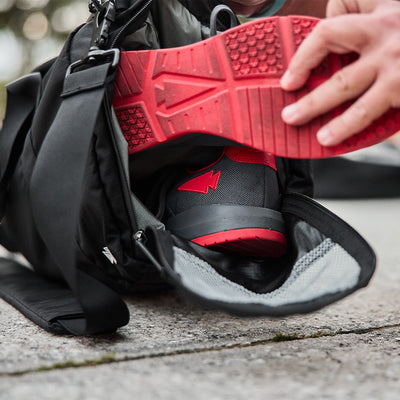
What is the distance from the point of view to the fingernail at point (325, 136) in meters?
0.58

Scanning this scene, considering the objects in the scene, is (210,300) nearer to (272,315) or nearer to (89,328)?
(272,315)

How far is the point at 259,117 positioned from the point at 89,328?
0.36 m

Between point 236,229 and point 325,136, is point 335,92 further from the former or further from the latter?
point 236,229

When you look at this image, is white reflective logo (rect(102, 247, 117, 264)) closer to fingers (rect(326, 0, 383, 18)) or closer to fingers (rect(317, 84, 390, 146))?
fingers (rect(317, 84, 390, 146))

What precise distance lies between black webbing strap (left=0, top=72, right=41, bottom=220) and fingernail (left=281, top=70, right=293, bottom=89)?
0.49 m

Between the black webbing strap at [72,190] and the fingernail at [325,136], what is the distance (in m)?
0.29

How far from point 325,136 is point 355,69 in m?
0.09

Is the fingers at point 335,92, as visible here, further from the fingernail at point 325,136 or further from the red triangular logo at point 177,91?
the red triangular logo at point 177,91

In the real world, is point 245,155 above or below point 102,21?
below

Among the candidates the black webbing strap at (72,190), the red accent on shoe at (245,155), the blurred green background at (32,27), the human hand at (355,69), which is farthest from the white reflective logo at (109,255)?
the blurred green background at (32,27)

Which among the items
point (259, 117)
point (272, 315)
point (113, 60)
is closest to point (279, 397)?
point (272, 315)

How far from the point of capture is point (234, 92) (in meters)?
0.63

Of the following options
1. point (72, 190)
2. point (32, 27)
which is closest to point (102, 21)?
point (72, 190)

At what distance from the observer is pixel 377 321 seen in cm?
77
